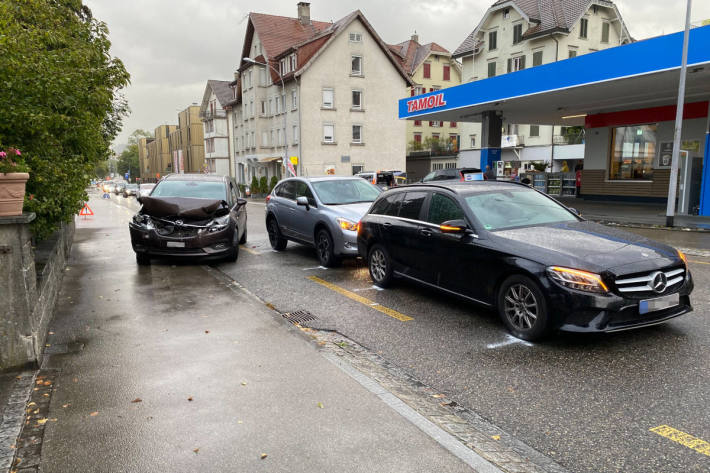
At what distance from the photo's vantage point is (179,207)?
944cm

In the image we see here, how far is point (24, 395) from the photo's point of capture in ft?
12.9

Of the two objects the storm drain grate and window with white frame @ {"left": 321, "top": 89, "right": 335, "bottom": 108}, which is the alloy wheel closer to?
the storm drain grate

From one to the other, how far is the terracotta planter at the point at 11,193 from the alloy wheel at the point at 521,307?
4.63 m

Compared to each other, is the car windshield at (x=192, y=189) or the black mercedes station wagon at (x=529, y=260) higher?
the car windshield at (x=192, y=189)

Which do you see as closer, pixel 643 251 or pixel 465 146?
pixel 643 251

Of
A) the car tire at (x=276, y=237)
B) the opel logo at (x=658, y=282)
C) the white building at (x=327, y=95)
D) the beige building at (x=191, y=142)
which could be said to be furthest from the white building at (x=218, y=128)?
the opel logo at (x=658, y=282)

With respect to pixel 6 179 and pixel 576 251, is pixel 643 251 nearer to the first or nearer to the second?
pixel 576 251

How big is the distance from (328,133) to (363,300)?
127 feet

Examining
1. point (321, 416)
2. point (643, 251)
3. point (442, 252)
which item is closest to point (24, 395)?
point (321, 416)

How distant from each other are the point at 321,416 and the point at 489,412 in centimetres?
123

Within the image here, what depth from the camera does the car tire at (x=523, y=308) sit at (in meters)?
4.91

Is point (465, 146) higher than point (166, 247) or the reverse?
higher

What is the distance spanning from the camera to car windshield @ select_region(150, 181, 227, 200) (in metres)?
10.6

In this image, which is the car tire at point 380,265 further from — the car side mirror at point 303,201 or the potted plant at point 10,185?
the potted plant at point 10,185
